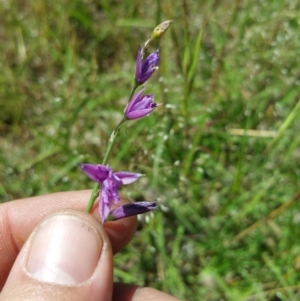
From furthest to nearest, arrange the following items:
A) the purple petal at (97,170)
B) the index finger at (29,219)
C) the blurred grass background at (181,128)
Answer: the blurred grass background at (181,128)
the index finger at (29,219)
the purple petal at (97,170)

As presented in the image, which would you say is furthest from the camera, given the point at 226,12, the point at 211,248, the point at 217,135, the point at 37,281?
the point at 226,12

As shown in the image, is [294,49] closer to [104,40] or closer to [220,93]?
[220,93]

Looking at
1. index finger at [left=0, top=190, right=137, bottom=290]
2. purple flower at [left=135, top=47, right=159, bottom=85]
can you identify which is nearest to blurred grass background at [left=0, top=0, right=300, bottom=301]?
index finger at [left=0, top=190, right=137, bottom=290]

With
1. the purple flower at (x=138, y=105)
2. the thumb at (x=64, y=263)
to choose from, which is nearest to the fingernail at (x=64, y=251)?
the thumb at (x=64, y=263)

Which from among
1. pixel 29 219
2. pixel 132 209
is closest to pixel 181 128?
pixel 29 219

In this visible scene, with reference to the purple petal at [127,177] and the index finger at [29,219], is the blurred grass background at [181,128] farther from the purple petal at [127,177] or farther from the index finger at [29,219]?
the purple petal at [127,177]

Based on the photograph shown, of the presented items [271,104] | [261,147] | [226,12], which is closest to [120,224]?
[261,147]
